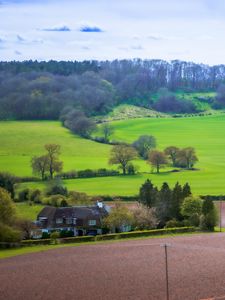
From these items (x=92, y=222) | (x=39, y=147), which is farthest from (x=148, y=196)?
(x=39, y=147)

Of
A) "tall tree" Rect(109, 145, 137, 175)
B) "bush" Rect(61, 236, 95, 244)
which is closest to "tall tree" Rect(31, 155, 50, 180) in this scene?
"tall tree" Rect(109, 145, 137, 175)

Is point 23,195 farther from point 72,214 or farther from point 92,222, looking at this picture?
point 92,222

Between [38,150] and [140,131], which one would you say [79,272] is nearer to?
[38,150]

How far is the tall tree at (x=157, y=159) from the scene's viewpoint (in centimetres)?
7762

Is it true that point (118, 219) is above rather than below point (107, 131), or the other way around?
below

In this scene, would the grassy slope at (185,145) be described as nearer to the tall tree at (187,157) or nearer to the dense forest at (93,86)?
the tall tree at (187,157)

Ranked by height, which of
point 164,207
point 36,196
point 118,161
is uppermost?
point 118,161

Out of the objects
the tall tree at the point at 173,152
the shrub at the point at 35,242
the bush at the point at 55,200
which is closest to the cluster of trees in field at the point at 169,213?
the shrub at the point at 35,242

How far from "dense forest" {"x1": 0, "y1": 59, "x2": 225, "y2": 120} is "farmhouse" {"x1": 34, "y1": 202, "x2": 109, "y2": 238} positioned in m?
68.1

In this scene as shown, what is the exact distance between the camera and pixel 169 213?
50.8 metres

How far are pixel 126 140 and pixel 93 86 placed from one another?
146 ft

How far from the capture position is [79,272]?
1341 inches

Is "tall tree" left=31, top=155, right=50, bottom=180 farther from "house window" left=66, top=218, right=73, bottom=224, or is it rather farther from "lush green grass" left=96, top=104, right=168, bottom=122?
"lush green grass" left=96, top=104, right=168, bottom=122

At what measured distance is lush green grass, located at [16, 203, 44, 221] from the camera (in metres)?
53.8
